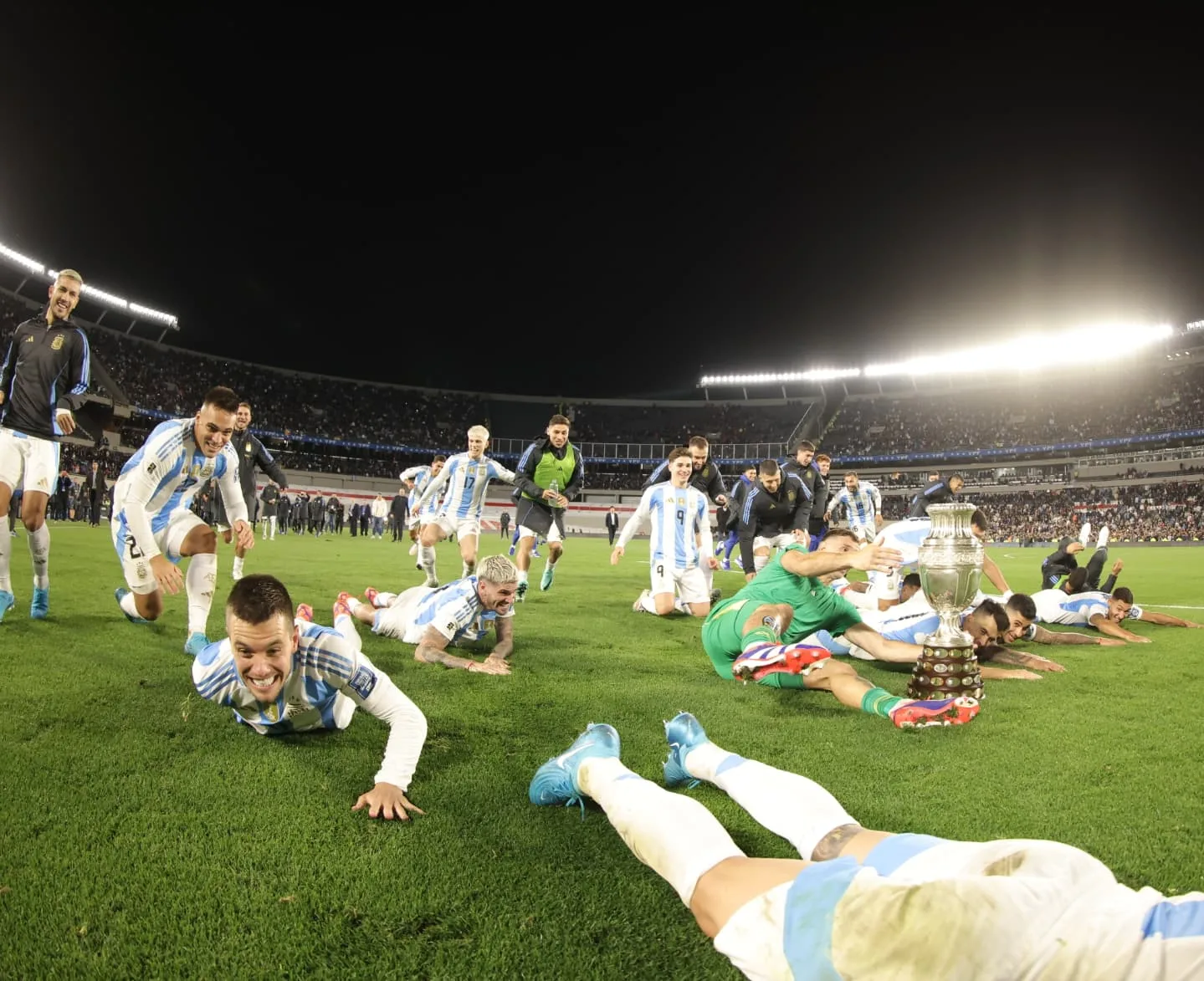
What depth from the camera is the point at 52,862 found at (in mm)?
2092

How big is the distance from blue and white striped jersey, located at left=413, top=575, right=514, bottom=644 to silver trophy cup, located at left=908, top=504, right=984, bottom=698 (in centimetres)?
290

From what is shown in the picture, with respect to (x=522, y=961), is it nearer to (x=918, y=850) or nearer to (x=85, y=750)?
(x=918, y=850)

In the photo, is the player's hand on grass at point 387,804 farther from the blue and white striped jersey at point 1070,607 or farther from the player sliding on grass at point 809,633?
the blue and white striped jersey at point 1070,607

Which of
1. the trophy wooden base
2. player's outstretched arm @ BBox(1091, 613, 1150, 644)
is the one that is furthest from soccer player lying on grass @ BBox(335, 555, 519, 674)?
player's outstretched arm @ BBox(1091, 613, 1150, 644)

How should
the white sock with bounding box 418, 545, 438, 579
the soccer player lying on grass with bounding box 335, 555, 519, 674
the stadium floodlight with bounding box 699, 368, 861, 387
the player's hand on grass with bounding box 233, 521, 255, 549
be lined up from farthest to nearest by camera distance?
the stadium floodlight with bounding box 699, 368, 861, 387 < the white sock with bounding box 418, 545, 438, 579 < the player's hand on grass with bounding box 233, 521, 255, 549 < the soccer player lying on grass with bounding box 335, 555, 519, 674

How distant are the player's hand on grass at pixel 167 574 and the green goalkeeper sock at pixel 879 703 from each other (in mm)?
3878

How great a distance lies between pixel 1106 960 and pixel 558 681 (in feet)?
12.5

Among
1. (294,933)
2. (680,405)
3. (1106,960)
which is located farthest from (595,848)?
(680,405)

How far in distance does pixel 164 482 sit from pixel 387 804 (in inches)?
134

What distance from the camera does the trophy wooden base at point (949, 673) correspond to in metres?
4.32

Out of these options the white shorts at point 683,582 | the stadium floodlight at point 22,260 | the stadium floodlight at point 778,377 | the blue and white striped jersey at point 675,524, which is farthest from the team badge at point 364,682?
the stadium floodlight at point 778,377

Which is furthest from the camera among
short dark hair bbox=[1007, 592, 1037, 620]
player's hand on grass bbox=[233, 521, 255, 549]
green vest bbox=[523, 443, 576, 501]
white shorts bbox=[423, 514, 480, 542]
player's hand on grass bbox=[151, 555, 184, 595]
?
green vest bbox=[523, 443, 576, 501]

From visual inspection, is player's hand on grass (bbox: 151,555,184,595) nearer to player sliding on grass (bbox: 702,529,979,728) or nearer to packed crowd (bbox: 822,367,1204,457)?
player sliding on grass (bbox: 702,529,979,728)

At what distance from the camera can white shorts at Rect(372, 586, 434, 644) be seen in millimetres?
5926
